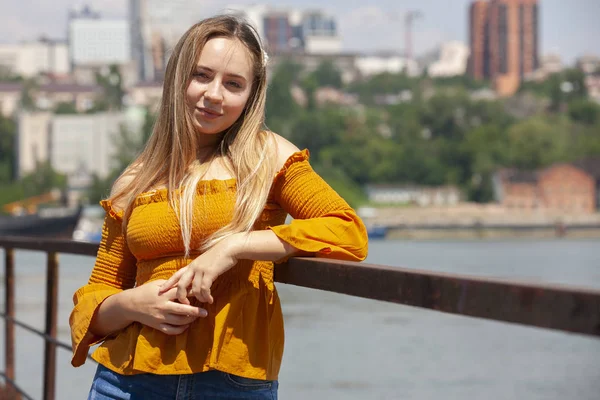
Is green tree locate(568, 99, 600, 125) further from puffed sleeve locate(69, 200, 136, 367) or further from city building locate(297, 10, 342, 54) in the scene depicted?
puffed sleeve locate(69, 200, 136, 367)

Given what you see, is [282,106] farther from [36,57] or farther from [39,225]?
[36,57]

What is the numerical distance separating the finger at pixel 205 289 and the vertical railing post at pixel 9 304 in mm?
2035

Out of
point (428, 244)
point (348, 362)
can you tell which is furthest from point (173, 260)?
point (428, 244)

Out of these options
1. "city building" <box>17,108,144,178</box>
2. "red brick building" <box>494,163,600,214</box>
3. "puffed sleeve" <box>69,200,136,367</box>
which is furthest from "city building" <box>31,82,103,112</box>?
"puffed sleeve" <box>69,200,136,367</box>

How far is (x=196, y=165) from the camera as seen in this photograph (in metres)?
1.76

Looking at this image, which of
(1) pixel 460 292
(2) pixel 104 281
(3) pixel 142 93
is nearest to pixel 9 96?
(3) pixel 142 93

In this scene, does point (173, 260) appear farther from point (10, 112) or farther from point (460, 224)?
point (10, 112)

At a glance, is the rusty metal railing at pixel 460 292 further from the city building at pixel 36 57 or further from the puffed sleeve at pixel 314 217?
the city building at pixel 36 57

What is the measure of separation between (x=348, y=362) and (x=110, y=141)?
74599 mm

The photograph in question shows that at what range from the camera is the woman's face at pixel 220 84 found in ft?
5.76

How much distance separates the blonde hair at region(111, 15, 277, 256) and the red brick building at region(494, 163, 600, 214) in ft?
252

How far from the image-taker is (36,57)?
154750 mm

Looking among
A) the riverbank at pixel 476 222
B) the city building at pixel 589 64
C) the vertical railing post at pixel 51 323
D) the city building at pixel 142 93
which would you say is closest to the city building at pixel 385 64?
the city building at pixel 589 64

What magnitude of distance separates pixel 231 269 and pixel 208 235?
0.18ft
